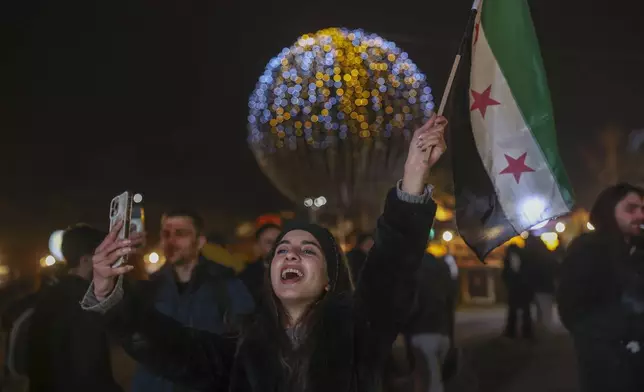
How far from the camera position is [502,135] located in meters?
2.34

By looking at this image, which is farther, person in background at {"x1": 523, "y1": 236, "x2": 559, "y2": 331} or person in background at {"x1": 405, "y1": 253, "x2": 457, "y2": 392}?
person in background at {"x1": 523, "y1": 236, "x2": 559, "y2": 331}

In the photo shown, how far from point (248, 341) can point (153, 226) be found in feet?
47.7

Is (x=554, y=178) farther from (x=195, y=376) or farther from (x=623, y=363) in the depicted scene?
(x=195, y=376)

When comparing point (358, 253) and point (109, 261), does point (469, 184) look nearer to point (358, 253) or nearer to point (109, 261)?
point (109, 261)

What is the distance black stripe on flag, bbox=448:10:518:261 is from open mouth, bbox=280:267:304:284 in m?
0.85

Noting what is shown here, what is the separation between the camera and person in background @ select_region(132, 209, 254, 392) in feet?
9.25

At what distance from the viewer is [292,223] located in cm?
181

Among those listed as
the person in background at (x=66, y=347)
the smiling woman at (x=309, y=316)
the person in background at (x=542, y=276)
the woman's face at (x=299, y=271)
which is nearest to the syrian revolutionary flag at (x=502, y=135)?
the smiling woman at (x=309, y=316)

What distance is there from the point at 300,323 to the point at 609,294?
1.89 meters

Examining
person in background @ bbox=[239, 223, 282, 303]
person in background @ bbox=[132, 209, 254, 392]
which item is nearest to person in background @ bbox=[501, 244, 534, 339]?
person in background @ bbox=[239, 223, 282, 303]

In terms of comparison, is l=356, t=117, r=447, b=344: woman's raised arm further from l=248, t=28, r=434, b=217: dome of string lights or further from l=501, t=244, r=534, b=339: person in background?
l=248, t=28, r=434, b=217: dome of string lights

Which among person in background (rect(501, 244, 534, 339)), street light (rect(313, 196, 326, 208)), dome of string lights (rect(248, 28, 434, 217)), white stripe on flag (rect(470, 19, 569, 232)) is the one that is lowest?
person in background (rect(501, 244, 534, 339))

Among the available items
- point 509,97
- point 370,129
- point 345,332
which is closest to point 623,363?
point 509,97

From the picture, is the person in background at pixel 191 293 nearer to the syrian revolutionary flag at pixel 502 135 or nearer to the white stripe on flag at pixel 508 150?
the syrian revolutionary flag at pixel 502 135
